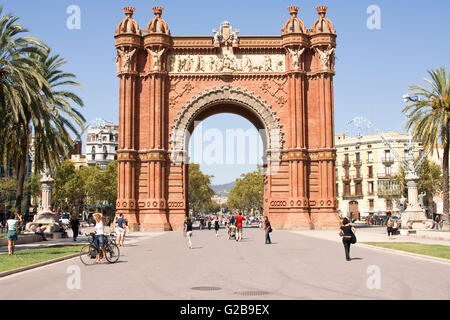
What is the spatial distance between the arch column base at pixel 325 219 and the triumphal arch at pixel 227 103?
9cm

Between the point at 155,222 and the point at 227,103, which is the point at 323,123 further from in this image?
the point at 155,222

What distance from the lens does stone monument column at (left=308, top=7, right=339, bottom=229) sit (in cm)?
4647

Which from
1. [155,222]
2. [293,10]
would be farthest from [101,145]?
[293,10]

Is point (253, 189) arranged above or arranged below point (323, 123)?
below

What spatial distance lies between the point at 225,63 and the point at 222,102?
11.9ft

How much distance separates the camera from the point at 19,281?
14258 millimetres

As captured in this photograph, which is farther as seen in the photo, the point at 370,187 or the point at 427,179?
the point at 370,187

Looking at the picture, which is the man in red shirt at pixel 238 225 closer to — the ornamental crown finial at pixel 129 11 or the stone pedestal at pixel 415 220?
→ the stone pedestal at pixel 415 220

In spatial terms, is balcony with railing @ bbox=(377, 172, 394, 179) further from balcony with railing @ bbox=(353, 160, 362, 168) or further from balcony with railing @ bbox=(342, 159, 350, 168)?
balcony with railing @ bbox=(342, 159, 350, 168)

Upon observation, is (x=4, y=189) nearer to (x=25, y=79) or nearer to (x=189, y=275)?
(x=25, y=79)

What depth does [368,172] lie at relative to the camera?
91688 mm

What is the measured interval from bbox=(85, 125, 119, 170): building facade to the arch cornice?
87.1 m

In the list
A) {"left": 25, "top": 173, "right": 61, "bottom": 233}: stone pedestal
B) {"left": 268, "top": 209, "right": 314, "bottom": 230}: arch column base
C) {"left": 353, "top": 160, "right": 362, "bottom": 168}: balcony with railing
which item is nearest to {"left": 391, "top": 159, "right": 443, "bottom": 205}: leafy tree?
{"left": 353, "top": 160, "right": 362, "bottom": 168}: balcony with railing
